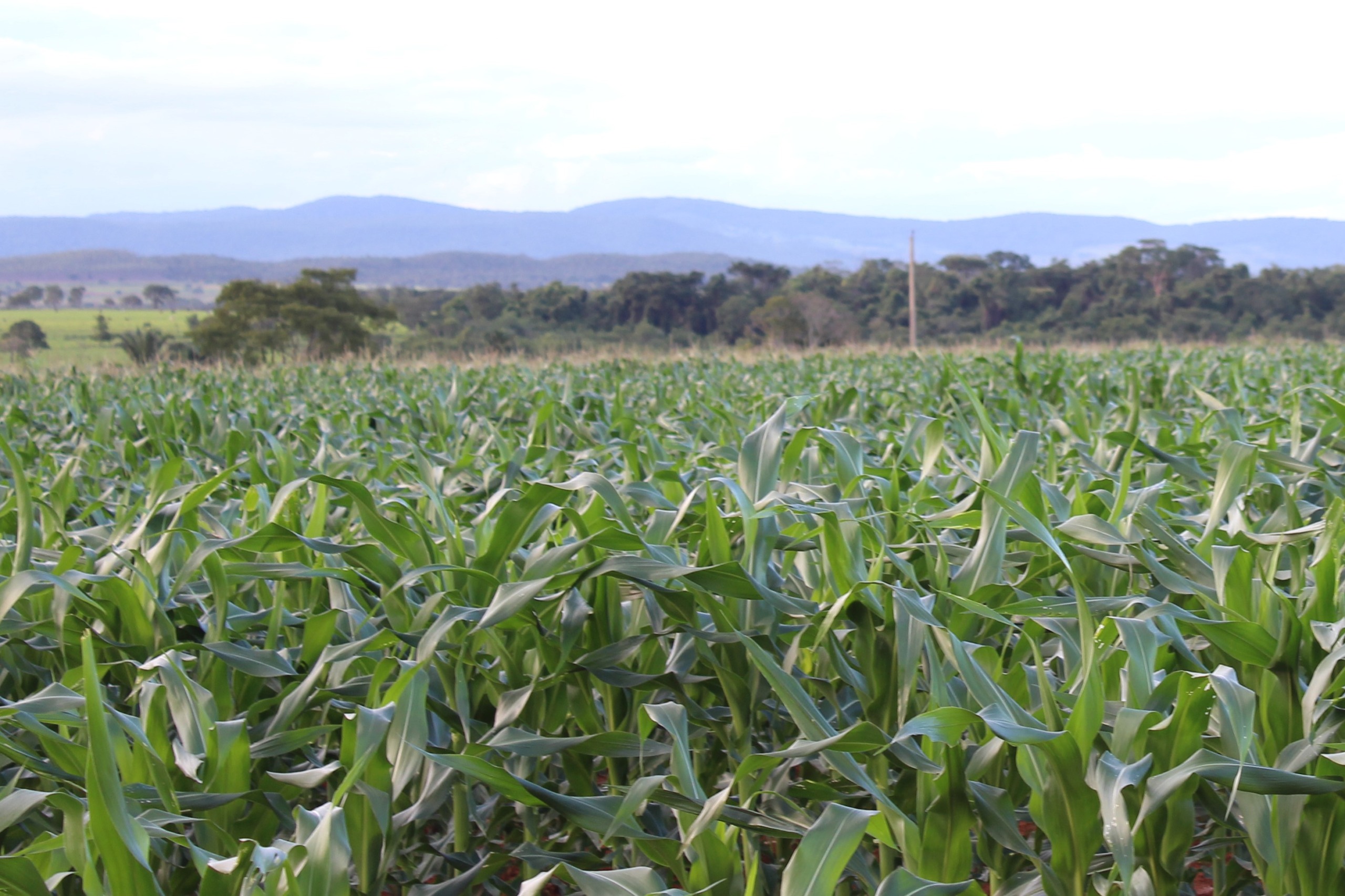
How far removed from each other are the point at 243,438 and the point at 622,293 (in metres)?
51.9

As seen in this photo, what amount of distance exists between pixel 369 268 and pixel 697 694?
152960 mm

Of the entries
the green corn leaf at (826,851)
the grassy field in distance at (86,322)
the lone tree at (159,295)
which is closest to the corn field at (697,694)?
the green corn leaf at (826,851)

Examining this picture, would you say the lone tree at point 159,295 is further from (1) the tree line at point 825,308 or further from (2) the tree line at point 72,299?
(1) the tree line at point 825,308

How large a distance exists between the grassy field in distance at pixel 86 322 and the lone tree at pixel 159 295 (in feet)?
4.26

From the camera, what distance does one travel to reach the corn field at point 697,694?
3.43ft

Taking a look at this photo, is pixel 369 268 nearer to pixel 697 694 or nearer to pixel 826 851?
pixel 697 694

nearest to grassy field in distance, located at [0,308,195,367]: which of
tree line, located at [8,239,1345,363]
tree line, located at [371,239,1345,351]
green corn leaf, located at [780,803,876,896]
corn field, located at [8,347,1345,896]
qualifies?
tree line, located at [8,239,1345,363]

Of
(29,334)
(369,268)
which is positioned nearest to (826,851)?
(29,334)

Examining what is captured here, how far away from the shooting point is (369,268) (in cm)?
14462

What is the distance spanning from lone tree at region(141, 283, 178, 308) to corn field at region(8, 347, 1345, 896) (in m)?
97.0

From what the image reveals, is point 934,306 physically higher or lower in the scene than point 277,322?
higher

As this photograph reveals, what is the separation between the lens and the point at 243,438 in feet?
12.0

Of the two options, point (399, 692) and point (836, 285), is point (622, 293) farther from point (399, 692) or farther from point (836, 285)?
point (399, 692)

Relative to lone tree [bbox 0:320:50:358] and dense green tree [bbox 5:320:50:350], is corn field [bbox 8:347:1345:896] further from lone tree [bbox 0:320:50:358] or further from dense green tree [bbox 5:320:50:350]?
dense green tree [bbox 5:320:50:350]
